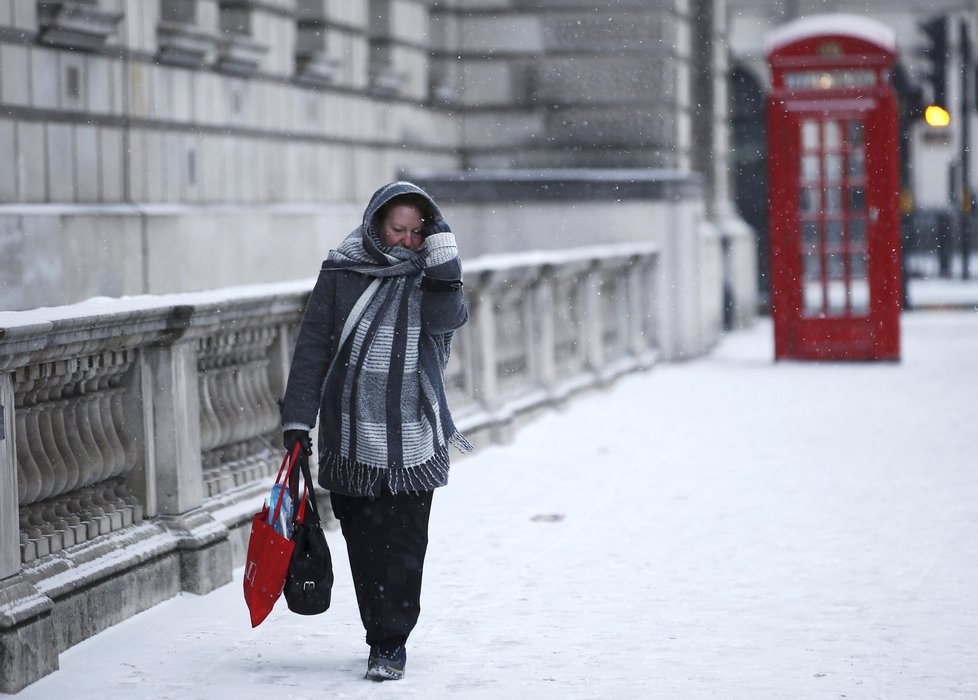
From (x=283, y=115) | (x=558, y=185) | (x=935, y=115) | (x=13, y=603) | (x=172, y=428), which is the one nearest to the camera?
(x=13, y=603)

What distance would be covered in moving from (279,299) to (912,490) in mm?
3262

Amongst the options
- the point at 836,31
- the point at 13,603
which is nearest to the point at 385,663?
the point at 13,603

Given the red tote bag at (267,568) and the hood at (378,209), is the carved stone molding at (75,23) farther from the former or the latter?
the red tote bag at (267,568)

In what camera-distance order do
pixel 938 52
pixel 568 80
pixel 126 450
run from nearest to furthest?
pixel 126 450
pixel 568 80
pixel 938 52

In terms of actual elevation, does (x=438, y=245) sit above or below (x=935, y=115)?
below

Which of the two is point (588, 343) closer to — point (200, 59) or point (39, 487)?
point (200, 59)

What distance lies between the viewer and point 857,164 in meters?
15.2

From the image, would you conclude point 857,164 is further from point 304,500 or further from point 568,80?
point 304,500

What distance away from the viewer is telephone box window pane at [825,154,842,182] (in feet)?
49.5

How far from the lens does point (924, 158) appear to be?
136 feet

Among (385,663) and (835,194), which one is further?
(835,194)

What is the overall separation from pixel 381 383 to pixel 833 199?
34.1ft

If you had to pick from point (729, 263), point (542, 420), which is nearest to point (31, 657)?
point (542, 420)

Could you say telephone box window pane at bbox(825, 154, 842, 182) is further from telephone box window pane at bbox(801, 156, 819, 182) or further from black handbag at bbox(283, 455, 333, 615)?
black handbag at bbox(283, 455, 333, 615)
